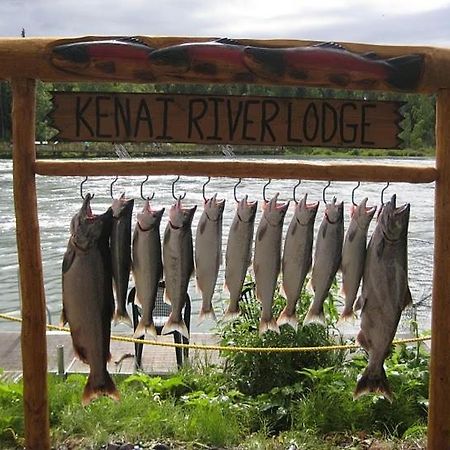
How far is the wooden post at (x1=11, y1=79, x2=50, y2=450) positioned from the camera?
291cm

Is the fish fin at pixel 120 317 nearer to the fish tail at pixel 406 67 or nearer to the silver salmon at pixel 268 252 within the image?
the silver salmon at pixel 268 252

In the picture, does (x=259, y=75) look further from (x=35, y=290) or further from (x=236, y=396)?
(x=236, y=396)

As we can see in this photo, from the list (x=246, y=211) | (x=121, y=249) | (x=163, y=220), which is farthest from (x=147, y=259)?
(x=163, y=220)

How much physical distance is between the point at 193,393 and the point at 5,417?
3.98ft

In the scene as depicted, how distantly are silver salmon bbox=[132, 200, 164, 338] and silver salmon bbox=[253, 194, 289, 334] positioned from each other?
427mm

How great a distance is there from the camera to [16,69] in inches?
112

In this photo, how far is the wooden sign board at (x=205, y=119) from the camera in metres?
2.96

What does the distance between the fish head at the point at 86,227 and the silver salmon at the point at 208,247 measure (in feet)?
1.41

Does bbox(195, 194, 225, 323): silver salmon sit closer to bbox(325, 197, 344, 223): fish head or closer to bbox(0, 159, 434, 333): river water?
bbox(325, 197, 344, 223): fish head

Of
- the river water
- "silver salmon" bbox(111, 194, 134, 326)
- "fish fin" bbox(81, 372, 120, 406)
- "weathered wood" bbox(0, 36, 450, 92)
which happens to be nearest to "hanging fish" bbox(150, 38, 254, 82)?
"weathered wood" bbox(0, 36, 450, 92)

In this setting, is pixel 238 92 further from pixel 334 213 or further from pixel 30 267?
pixel 30 267

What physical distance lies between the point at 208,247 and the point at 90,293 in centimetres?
53

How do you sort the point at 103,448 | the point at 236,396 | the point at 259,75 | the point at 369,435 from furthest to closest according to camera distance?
the point at 236,396
the point at 369,435
the point at 103,448
the point at 259,75

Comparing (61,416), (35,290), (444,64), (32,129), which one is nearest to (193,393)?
(61,416)
